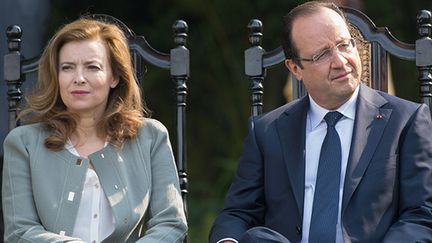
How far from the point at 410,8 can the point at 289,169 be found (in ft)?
13.5

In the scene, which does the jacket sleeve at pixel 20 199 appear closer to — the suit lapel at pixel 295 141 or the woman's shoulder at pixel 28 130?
the woman's shoulder at pixel 28 130

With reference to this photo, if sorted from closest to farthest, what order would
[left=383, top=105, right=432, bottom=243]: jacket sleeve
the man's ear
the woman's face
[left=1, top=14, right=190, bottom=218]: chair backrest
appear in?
[left=383, top=105, right=432, bottom=243]: jacket sleeve < the man's ear < the woman's face < [left=1, top=14, right=190, bottom=218]: chair backrest

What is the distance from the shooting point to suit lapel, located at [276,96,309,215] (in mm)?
4035

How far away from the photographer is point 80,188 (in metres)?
4.19

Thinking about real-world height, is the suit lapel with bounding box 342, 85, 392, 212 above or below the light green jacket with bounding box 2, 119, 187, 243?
above

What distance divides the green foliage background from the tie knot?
11.8 feet

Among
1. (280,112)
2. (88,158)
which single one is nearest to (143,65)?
(88,158)

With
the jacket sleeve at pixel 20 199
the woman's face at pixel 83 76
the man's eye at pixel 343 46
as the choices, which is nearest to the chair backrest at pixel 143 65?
the woman's face at pixel 83 76

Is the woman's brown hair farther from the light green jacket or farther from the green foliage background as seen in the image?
the green foliage background

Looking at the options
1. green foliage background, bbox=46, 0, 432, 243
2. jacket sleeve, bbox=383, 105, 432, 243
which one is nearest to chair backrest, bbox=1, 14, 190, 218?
jacket sleeve, bbox=383, 105, 432, 243

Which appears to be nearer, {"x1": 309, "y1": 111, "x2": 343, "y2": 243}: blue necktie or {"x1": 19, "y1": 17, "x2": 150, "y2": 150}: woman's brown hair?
{"x1": 309, "y1": 111, "x2": 343, "y2": 243}: blue necktie

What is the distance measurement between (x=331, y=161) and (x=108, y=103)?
96 cm

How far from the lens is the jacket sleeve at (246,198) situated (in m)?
4.12

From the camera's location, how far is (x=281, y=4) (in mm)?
7863
